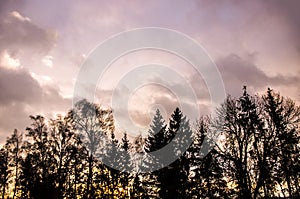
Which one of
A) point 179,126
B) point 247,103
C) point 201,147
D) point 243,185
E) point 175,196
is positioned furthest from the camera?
point 179,126

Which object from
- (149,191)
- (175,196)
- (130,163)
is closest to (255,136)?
(175,196)

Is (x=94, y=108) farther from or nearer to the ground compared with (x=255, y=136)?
farther from the ground

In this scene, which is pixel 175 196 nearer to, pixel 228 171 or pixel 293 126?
pixel 228 171

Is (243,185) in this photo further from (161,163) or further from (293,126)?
(161,163)

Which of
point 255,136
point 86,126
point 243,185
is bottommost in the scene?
point 243,185

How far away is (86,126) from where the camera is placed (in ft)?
95.8

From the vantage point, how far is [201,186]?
117 feet

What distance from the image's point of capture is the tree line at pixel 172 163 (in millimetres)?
25672

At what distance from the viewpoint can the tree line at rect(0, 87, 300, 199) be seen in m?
25.7

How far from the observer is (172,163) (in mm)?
33438

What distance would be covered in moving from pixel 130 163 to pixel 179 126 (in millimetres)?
7739

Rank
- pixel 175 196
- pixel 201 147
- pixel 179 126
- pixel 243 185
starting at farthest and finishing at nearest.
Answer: pixel 179 126
pixel 201 147
pixel 175 196
pixel 243 185

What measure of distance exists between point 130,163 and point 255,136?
16.7 meters

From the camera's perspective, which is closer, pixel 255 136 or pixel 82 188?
pixel 255 136
